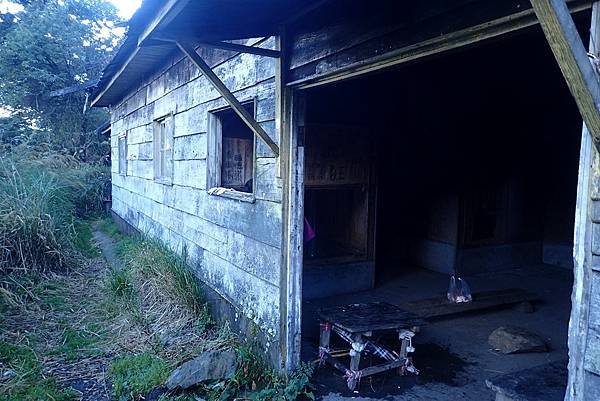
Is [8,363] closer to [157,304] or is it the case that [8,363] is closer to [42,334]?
[42,334]

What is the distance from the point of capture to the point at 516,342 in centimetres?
415

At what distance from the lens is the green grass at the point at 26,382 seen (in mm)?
3686

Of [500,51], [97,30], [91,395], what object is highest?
[97,30]

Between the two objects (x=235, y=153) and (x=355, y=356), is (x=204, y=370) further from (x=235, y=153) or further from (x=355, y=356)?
(x=235, y=153)

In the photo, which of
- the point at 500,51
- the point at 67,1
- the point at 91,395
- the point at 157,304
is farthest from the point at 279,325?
the point at 67,1

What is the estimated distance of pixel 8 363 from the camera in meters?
4.22

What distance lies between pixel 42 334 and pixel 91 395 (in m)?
1.54

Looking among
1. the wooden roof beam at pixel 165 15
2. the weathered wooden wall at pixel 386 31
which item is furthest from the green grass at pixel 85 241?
the weathered wooden wall at pixel 386 31

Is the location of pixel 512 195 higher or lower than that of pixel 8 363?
higher

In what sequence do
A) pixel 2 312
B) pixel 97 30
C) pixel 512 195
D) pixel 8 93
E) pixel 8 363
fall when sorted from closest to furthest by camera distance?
pixel 8 363, pixel 2 312, pixel 512 195, pixel 8 93, pixel 97 30

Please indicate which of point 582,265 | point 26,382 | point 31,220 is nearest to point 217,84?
point 582,265

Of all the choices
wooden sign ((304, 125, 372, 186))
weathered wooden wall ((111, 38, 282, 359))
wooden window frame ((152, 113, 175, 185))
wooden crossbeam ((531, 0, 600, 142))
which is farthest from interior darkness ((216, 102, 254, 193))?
wooden crossbeam ((531, 0, 600, 142))

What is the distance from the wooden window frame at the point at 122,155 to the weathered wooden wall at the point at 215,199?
198 cm

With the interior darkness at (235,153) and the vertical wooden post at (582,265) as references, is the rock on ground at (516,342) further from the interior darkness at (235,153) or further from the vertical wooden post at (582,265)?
the interior darkness at (235,153)
